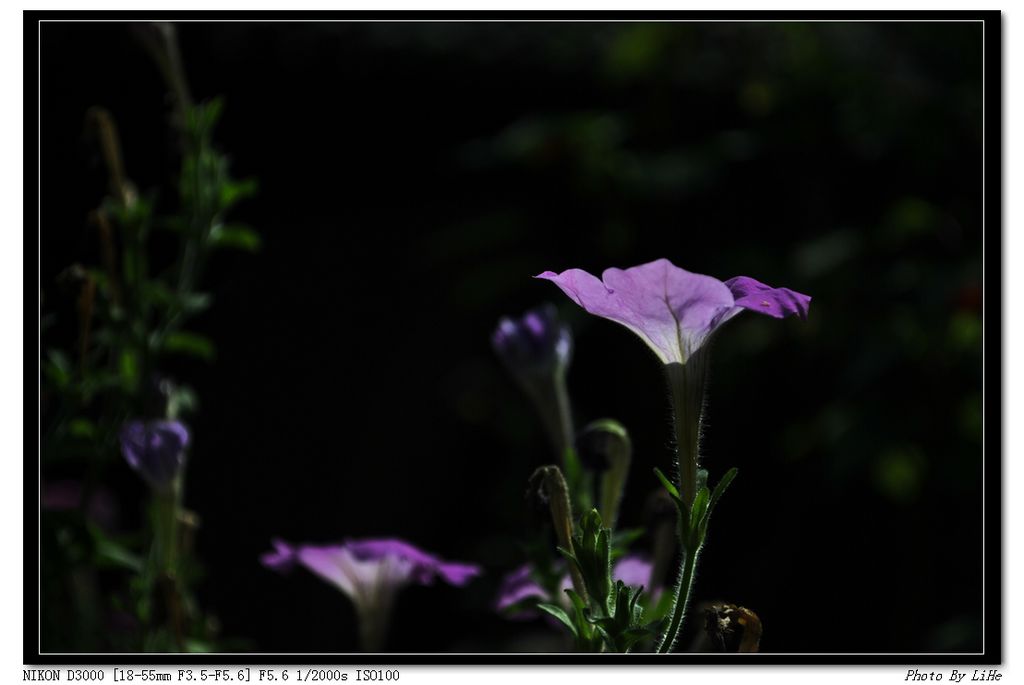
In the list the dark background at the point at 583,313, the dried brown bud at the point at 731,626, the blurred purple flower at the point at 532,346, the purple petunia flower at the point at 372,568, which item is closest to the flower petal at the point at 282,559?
the purple petunia flower at the point at 372,568

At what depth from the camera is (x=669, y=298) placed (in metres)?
0.60

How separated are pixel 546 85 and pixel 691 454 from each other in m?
2.09

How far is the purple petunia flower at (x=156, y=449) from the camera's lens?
0.88 m

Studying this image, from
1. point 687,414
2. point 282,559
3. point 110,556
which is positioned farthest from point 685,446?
point 110,556

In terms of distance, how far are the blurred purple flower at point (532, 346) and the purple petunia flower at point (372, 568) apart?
0.52 feet

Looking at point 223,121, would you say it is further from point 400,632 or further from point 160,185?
point 400,632

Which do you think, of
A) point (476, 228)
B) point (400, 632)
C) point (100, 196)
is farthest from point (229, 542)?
point (100, 196)

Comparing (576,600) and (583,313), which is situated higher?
(583,313)

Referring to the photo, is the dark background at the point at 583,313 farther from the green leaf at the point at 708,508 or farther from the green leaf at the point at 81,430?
the green leaf at the point at 708,508

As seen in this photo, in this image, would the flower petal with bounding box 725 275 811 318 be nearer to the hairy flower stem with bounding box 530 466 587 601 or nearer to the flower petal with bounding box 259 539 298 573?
the hairy flower stem with bounding box 530 466 587 601

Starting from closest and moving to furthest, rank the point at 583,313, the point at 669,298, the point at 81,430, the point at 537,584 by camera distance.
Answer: the point at 669,298 < the point at 537,584 < the point at 81,430 < the point at 583,313

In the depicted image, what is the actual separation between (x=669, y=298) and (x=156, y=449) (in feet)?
1.50

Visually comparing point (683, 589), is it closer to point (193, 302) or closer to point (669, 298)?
point (669, 298)

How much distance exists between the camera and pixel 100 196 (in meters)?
1.00
